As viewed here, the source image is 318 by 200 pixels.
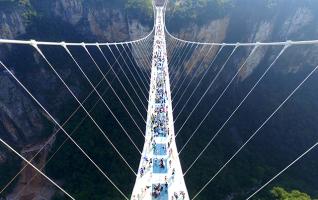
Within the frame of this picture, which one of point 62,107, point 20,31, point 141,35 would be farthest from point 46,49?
point 141,35

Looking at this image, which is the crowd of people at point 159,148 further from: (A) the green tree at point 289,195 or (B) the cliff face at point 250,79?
(B) the cliff face at point 250,79

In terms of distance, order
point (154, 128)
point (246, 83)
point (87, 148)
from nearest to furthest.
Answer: point (154, 128) → point (87, 148) → point (246, 83)

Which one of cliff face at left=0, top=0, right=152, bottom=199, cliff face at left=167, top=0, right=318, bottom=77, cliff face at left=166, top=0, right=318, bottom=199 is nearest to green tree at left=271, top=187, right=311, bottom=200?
cliff face at left=166, top=0, right=318, bottom=199

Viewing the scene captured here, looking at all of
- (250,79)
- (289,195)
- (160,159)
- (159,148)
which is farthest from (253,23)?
(160,159)

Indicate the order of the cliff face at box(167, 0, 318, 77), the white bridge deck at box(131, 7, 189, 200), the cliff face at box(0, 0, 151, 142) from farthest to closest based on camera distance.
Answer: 1. the cliff face at box(167, 0, 318, 77)
2. the cliff face at box(0, 0, 151, 142)
3. the white bridge deck at box(131, 7, 189, 200)

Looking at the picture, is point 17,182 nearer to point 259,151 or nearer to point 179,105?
point 179,105

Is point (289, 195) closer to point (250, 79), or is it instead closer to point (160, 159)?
point (160, 159)

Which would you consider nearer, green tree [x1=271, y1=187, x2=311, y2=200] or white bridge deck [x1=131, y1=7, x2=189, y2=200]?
white bridge deck [x1=131, y1=7, x2=189, y2=200]

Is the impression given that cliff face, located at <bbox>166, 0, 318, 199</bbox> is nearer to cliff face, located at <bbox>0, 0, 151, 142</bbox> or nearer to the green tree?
cliff face, located at <bbox>0, 0, 151, 142</bbox>

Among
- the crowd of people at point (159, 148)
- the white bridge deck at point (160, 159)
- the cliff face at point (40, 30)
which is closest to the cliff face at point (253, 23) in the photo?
the cliff face at point (40, 30)
